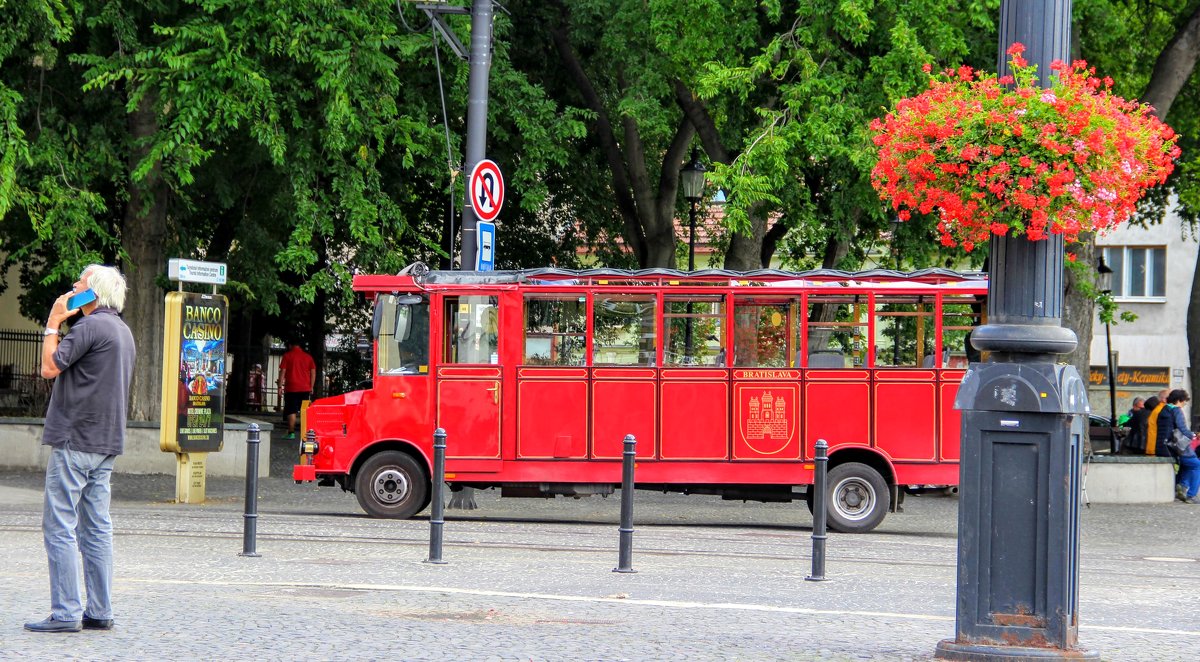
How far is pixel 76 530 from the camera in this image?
778 cm

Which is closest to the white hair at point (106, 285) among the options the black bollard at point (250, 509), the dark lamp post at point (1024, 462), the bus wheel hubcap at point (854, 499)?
the black bollard at point (250, 509)

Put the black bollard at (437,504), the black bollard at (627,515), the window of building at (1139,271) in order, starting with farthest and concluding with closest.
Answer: the window of building at (1139,271)
the black bollard at (437,504)
the black bollard at (627,515)

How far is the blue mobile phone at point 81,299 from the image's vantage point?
7.75 m

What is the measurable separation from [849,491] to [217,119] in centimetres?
884

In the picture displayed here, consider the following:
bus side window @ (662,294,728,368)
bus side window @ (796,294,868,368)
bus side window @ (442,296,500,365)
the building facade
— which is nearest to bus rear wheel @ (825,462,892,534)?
bus side window @ (796,294,868,368)

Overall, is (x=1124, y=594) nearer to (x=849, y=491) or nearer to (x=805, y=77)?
(x=849, y=491)

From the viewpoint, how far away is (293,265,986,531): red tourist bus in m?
16.2

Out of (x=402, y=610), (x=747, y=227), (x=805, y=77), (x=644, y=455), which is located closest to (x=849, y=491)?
(x=644, y=455)

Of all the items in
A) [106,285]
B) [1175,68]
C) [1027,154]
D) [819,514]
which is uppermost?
[1175,68]

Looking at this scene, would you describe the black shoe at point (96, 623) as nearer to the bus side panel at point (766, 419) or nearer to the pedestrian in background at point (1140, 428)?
the bus side panel at point (766, 419)

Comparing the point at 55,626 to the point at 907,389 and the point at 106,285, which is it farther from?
the point at 907,389

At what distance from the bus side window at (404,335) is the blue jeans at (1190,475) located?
13052 millimetres

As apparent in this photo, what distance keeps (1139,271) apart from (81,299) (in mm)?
49757

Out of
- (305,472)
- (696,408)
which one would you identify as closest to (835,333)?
(696,408)
